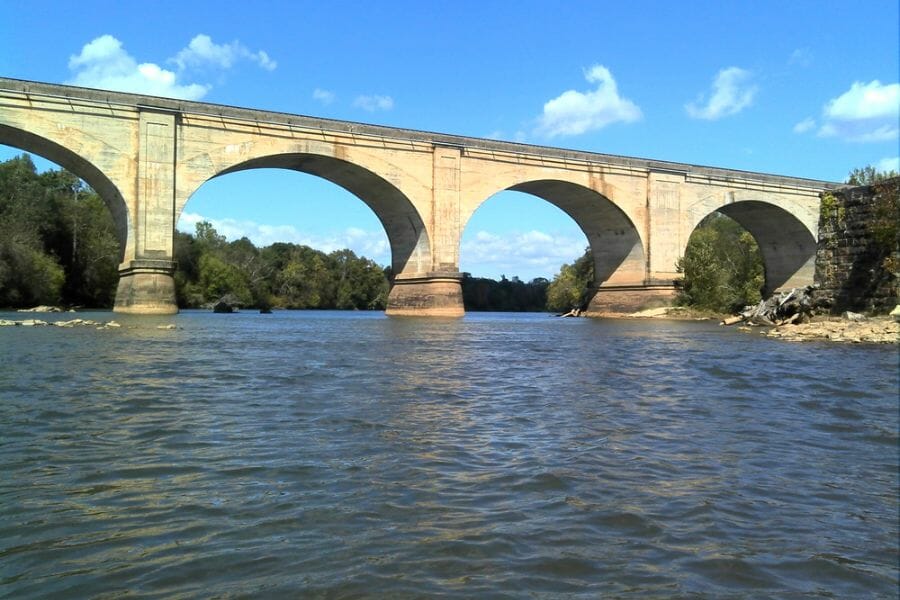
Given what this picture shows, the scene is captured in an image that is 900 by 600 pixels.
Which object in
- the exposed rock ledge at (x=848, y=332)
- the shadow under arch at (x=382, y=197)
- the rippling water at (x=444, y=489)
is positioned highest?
the shadow under arch at (x=382, y=197)

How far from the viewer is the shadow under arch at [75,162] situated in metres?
26.8

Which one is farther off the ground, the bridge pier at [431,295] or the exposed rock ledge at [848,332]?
the bridge pier at [431,295]

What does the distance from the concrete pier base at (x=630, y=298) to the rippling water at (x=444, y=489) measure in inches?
1280

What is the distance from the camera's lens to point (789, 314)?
22828 millimetres

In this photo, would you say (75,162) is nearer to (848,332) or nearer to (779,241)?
(848,332)

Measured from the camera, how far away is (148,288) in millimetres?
27641

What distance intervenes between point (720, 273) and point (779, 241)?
1078 cm

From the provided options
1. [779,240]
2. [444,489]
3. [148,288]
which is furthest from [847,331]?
[779,240]

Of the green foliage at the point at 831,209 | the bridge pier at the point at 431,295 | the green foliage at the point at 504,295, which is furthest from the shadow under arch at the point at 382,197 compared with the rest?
the green foliage at the point at 504,295

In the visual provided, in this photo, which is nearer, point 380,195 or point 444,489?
point 444,489

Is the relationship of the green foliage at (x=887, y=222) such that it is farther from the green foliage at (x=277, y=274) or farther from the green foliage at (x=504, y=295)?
the green foliage at (x=504, y=295)

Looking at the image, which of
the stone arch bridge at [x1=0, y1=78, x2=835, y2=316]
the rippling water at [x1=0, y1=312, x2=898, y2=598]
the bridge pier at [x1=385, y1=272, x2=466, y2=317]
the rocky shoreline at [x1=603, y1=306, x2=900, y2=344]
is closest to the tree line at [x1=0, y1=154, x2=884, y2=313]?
the stone arch bridge at [x1=0, y1=78, x2=835, y2=316]

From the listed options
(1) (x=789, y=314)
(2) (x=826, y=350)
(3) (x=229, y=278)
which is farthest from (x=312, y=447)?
(3) (x=229, y=278)

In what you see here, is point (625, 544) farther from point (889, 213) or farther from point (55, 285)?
point (55, 285)
